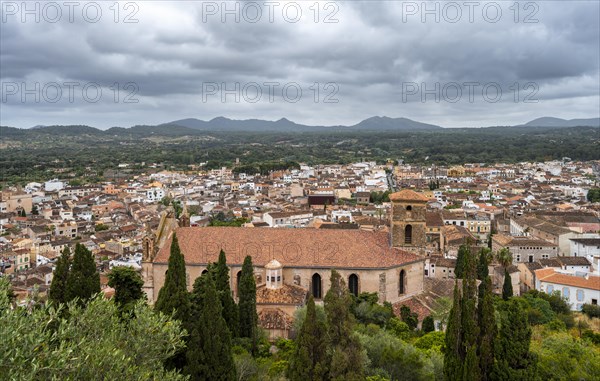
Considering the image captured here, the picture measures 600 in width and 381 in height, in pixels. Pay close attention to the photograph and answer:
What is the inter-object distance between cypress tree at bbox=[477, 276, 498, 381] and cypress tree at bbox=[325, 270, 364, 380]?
16.6 ft

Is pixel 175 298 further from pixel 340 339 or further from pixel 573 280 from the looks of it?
pixel 573 280

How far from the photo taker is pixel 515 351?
1955 cm

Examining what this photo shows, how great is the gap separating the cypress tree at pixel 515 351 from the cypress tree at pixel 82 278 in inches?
746

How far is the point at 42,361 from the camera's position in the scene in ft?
41.5

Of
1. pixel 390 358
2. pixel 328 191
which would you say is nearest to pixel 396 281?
pixel 390 358

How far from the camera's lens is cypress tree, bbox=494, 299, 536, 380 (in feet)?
63.9

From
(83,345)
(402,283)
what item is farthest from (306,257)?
(83,345)

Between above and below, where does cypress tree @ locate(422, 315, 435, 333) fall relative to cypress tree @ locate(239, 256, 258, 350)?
below

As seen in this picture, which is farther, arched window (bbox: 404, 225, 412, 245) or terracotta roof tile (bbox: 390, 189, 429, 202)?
arched window (bbox: 404, 225, 412, 245)

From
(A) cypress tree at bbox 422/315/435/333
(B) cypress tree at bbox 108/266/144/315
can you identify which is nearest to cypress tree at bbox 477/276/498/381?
(A) cypress tree at bbox 422/315/435/333

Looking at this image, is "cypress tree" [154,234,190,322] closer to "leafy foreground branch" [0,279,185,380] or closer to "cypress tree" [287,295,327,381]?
"leafy foreground branch" [0,279,185,380]

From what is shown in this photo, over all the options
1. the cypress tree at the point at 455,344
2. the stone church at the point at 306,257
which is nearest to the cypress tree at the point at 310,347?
the cypress tree at the point at 455,344

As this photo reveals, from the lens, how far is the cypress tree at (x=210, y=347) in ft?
65.6

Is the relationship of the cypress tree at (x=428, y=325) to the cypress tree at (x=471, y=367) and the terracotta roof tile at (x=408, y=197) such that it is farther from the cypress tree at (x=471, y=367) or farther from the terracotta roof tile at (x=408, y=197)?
the cypress tree at (x=471, y=367)
